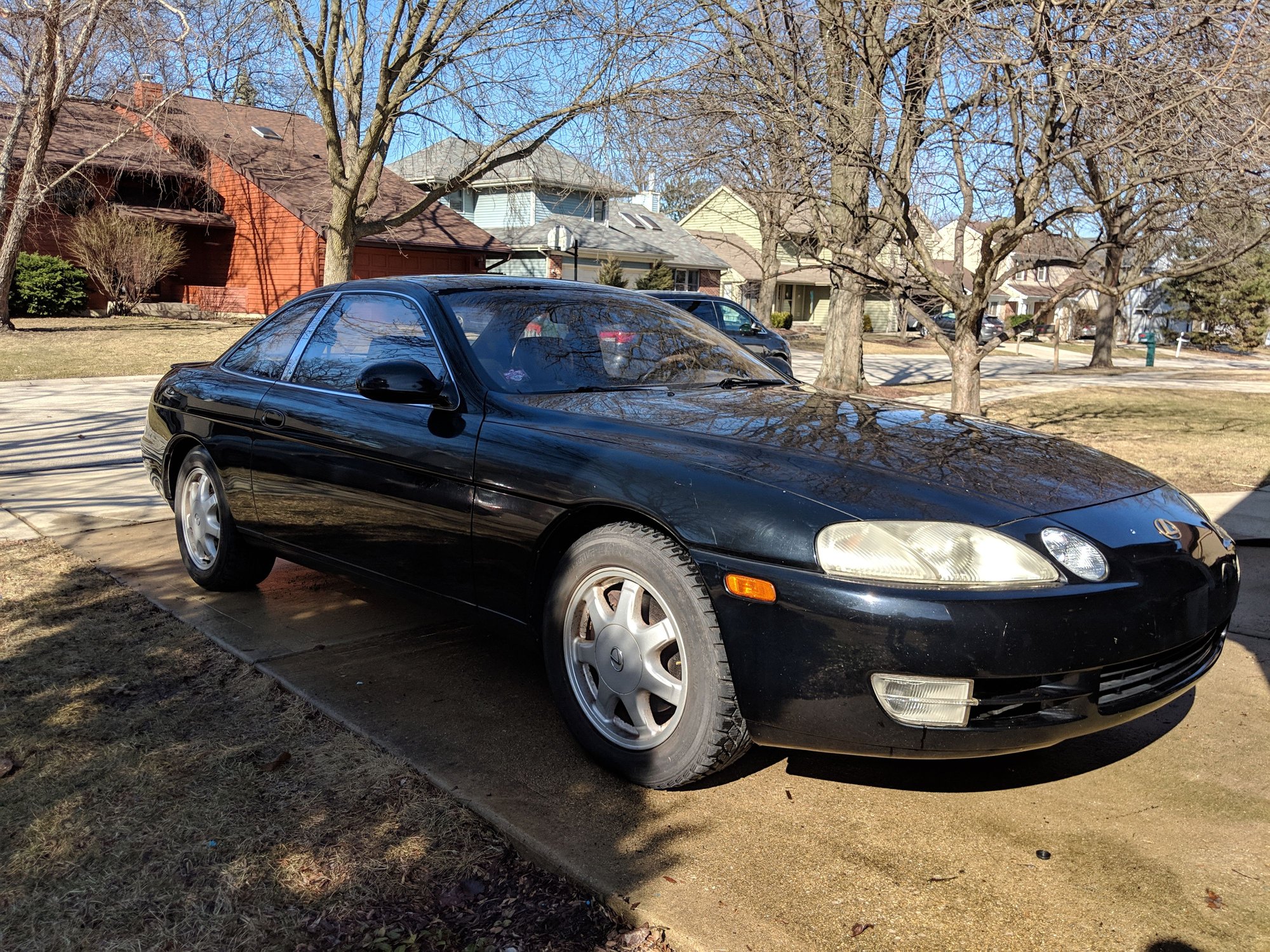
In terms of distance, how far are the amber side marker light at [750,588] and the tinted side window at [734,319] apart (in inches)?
640

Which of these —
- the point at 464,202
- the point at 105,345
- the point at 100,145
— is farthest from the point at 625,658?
the point at 464,202

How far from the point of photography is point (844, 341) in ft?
55.0

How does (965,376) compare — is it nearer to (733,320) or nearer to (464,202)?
(733,320)

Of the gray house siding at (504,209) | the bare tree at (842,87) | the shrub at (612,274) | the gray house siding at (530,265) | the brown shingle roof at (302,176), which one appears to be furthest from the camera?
the gray house siding at (504,209)

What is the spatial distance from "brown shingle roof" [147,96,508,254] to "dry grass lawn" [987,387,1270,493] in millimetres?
20011

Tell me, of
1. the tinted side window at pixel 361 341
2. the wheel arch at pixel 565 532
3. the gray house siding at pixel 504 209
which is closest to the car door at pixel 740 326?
the tinted side window at pixel 361 341

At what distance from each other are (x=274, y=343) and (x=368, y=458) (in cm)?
130

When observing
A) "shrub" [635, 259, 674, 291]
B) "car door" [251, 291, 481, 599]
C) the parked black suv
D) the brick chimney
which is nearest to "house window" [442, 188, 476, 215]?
"shrub" [635, 259, 674, 291]

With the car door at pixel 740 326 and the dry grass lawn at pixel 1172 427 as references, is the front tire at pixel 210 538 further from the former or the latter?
the car door at pixel 740 326

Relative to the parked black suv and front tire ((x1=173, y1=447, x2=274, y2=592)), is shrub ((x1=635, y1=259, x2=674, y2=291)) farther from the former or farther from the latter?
front tire ((x1=173, y1=447, x2=274, y2=592))

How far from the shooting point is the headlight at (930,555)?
8.85ft

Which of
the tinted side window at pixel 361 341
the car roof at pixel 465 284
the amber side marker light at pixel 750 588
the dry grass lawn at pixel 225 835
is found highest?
the car roof at pixel 465 284

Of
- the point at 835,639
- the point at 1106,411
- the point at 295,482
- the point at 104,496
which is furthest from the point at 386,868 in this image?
the point at 1106,411

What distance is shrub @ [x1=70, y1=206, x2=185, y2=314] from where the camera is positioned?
2648 cm
